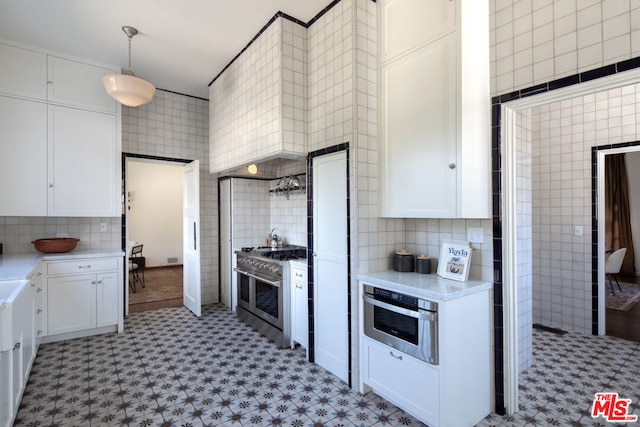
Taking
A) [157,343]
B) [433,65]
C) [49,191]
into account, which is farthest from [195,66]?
[157,343]

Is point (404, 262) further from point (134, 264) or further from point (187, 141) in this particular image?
point (134, 264)

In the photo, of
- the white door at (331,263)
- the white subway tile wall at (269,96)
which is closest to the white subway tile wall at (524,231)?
the white door at (331,263)

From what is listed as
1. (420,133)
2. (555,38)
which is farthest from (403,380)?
(555,38)

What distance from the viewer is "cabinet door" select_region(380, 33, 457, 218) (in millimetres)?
2096

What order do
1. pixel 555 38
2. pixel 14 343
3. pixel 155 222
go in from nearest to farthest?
pixel 555 38 < pixel 14 343 < pixel 155 222

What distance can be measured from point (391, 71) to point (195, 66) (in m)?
2.54

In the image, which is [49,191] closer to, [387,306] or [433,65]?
[387,306]

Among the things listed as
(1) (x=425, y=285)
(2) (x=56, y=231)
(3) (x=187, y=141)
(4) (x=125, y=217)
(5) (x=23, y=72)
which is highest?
(5) (x=23, y=72)

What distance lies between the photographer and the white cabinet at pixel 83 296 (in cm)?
330

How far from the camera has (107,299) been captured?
3.57 metres

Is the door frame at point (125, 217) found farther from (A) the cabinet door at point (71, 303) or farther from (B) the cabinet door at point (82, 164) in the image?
(A) the cabinet door at point (71, 303)

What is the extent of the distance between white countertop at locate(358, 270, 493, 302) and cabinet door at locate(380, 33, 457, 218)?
45 cm

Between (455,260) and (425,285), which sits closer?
(425,285)

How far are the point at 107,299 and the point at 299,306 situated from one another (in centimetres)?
224
